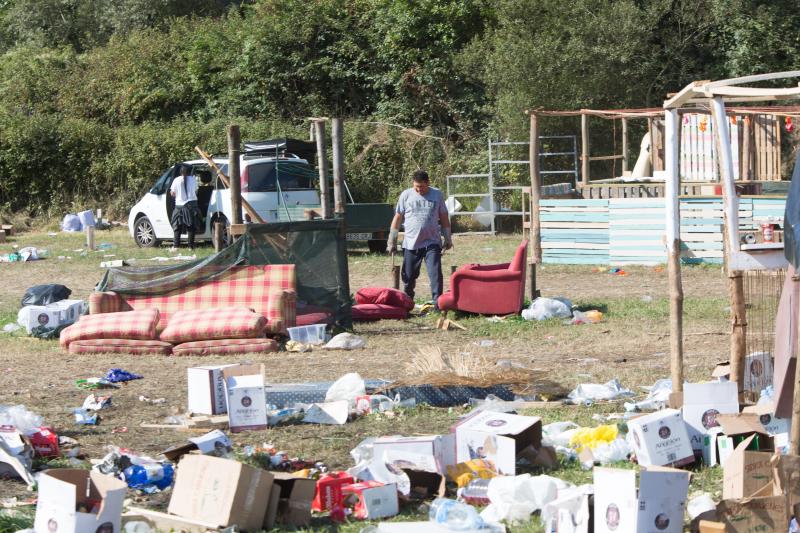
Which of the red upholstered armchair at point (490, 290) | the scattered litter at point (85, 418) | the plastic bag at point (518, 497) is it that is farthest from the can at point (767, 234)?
the plastic bag at point (518, 497)

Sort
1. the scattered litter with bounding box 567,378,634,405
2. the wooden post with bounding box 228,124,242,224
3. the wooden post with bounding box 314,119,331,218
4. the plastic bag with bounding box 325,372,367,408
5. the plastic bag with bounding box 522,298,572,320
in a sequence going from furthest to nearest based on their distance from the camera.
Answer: the wooden post with bounding box 314,119,331,218
the wooden post with bounding box 228,124,242,224
the plastic bag with bounding box 522,298,572,320
the plastic bag with bounding box 325,372,367,408
the scattered litter with bounding box 567,378,634,405

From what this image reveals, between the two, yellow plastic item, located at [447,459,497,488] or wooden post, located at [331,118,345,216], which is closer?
yellow plastic item, located at [447,459,497,488]

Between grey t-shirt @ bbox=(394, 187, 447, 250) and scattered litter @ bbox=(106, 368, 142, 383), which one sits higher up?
grey t-shirt @ bbox=(394, 187, 447, 250)

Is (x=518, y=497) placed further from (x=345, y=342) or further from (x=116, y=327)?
(x=116, y=327)

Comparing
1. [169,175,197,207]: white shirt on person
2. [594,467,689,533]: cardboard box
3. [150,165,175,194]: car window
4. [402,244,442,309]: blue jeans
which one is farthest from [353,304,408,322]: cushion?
[150,165,175,194]: car window

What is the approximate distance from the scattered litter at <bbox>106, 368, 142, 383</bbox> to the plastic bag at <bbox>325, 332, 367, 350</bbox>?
212cm

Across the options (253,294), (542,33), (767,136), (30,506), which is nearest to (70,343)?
(253,294)

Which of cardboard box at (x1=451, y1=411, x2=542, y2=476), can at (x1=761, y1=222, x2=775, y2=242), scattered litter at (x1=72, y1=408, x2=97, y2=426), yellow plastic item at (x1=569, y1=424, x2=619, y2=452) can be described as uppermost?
can at (x1=761, y1=222, x2=775, y2=242)

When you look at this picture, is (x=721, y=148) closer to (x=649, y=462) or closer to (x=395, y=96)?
(x=649, y=462)

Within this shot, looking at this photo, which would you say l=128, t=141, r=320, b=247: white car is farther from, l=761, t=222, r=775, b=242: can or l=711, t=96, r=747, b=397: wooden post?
l=711, t=96, r=747, b=397: wooden post

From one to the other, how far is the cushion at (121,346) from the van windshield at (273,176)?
9.61m

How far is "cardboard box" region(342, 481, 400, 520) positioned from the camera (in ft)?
17.9

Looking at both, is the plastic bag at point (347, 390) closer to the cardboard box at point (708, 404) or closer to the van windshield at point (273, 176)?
the cardboard box at point (708, 404)

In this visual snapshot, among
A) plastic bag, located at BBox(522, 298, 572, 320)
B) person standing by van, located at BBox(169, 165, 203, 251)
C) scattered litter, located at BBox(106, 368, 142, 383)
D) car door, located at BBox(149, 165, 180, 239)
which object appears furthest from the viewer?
car door, located at BBox(149, 165, 180, 239)
